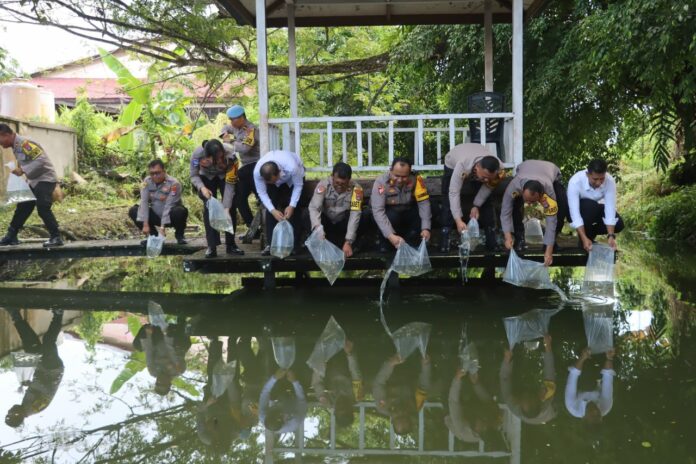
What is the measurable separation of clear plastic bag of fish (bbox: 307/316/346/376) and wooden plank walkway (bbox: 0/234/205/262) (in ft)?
8.66

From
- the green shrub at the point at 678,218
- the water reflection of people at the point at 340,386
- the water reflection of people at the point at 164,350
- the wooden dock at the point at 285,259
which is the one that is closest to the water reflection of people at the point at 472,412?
the water reflection of people at the point at 340,386

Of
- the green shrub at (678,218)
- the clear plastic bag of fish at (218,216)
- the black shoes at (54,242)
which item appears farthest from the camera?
the green shrub at (678,218)

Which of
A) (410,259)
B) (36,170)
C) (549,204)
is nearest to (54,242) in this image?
(36,170)

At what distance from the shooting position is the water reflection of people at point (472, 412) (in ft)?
11.2

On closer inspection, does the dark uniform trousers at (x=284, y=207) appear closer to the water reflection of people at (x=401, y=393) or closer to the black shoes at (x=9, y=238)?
the water reflection of people at (x=401, y=393)

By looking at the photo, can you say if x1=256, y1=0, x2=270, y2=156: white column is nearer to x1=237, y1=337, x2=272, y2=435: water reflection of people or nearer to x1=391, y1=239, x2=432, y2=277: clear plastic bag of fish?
x1=391, y1=239, x2=432, y2=277: clear plastic bag of fish

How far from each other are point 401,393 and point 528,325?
6.22ft

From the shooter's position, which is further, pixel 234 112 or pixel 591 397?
pixel 234 112

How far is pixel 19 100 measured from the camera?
14.0 meters

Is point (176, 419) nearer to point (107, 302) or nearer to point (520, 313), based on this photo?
point (520, 313)

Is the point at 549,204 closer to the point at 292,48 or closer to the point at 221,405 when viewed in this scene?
the point at 221,405

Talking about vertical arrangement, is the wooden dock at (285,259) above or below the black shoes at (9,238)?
below

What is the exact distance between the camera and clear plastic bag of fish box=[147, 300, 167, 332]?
237 inches

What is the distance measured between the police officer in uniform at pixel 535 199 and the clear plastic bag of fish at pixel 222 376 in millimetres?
2806
